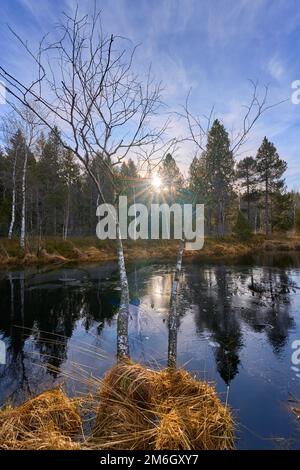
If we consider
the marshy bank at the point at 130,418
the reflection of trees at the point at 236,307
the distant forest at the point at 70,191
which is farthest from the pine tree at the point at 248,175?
the marshy bank at the point at 130,418

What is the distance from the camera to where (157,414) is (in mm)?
3518

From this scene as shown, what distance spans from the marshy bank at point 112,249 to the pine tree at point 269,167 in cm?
652

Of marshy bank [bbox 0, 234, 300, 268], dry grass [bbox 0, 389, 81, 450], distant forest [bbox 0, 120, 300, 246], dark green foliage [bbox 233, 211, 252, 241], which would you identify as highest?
distant forest [bbox 0, 120, 300, 246]

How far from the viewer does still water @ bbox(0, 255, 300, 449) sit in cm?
511

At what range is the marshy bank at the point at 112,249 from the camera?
2112 cm

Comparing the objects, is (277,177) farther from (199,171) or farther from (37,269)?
(199,171)

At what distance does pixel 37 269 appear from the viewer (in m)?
19.0

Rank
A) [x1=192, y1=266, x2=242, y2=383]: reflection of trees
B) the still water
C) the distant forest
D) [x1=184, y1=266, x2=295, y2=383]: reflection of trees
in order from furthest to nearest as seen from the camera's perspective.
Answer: the distant forest < [x1=184, y1=266, x2=295, y2=383]: reflection of trees < [x1=192, y1=266, x2=242, y2=383]: reflection of trees < the still water

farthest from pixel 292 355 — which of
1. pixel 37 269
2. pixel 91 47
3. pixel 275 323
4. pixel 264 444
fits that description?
pixel 37 269

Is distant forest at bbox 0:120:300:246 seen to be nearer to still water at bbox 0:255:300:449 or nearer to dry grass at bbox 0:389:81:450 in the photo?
still water at bbox 0:255:300:449

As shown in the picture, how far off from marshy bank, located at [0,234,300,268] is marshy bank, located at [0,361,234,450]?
17.5 metres

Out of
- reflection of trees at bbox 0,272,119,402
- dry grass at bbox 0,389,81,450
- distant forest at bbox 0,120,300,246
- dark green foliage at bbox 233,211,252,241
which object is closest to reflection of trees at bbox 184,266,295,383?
dry grass at bbox 0,389,81,450

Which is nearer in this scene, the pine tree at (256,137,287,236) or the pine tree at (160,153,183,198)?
the pine tree at (160,153,183,198)

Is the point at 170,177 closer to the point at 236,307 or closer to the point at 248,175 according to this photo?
the point at 236,307
